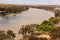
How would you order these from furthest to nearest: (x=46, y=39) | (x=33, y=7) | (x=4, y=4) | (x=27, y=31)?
1. (x=33, y=7)
2. (x=4, y=4)
3. (x=27, y=31)
4. (x=46, y=39)

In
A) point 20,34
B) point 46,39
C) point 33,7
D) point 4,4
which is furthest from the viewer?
point 33,7

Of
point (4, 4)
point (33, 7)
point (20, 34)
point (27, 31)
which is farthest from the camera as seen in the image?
point (33, 7)

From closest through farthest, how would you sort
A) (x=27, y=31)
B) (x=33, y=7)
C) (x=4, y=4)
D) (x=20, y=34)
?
1. (x=27, y=31)
2. (x=20, y=34)
3. (x=4, y=4)
4. (x=33, y=7)
